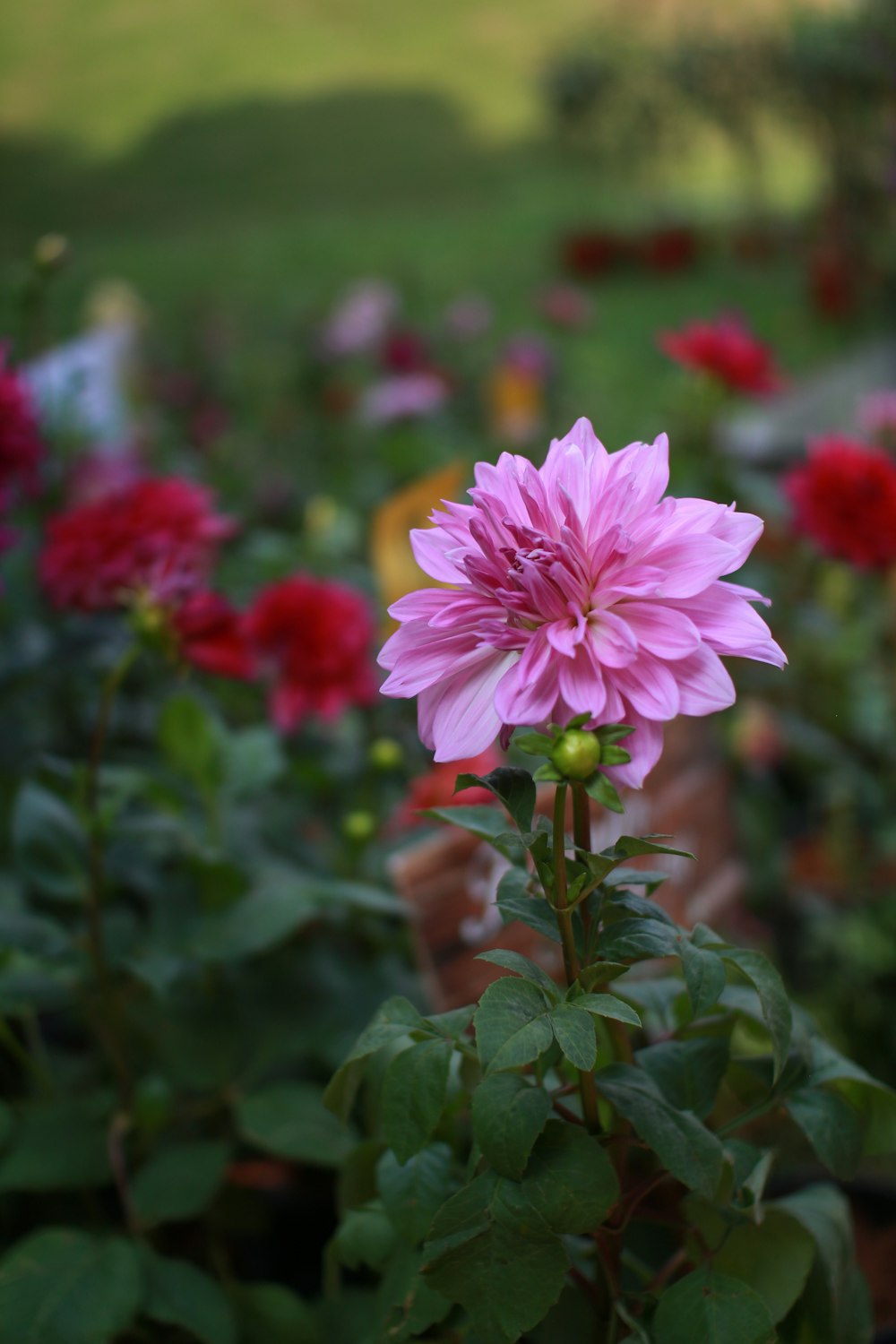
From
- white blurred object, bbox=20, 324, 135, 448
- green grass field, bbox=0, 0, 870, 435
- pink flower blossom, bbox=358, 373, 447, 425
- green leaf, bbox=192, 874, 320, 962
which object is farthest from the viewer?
green grass field, bbox=0, 0, 870, 435

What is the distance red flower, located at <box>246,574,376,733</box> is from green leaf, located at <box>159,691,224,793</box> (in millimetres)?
84

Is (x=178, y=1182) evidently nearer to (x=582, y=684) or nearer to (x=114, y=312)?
(x=582, y=684)

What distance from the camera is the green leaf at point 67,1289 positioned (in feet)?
1.29

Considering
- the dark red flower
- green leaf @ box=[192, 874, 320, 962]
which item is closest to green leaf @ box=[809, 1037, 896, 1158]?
green leaf @ box=[192, 874, 320, 962]

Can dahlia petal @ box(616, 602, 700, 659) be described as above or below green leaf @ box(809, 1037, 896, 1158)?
above

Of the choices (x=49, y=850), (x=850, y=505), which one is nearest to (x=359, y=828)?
(x=49, y=850)

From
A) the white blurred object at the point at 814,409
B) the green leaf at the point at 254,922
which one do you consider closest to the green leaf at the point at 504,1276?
the green leaf at the point at 254,922

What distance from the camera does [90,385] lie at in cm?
137

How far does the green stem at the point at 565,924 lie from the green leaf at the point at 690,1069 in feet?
0.13

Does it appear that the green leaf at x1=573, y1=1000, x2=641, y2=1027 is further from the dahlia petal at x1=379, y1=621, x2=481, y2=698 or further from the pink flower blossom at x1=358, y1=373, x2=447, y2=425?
the pink flower blossom at x1=358, y1=373, x2=447, y2=425

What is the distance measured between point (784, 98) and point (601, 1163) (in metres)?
5.09

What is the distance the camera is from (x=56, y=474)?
93 centimetres

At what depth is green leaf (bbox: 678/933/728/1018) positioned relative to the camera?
0.97 feet

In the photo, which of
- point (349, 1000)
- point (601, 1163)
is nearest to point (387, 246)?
point (349, 1000)
